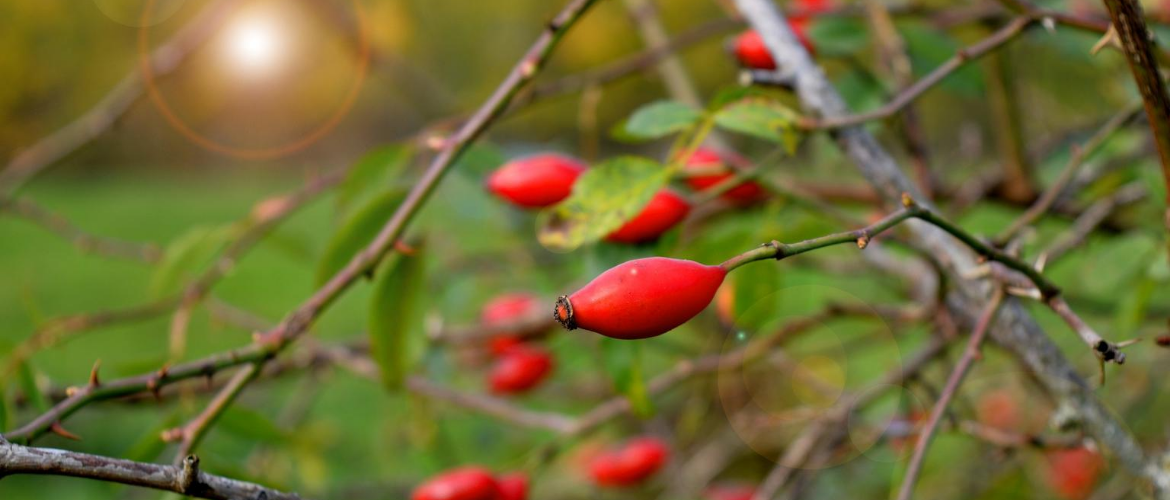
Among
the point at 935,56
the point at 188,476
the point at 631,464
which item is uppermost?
the point at 935,56

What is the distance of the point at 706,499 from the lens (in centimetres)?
157

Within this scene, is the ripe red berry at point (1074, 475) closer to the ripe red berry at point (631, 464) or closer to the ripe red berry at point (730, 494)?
the ripe red berry at point (730, 494)

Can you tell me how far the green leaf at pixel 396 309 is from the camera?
0.81 m

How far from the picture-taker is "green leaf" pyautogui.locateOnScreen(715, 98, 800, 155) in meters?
0.66

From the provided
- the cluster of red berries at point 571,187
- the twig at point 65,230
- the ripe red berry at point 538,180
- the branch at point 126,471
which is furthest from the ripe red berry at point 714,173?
the twig at point 65,230

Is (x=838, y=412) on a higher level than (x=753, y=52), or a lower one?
lower

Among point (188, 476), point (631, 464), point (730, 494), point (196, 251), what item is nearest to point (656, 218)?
point (188, 476)

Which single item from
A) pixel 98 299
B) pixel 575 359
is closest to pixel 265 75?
pixel 98 299

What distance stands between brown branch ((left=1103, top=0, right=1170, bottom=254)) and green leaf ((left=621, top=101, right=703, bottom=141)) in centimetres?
30

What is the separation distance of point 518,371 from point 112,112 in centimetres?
73

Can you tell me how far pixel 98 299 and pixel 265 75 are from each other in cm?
595

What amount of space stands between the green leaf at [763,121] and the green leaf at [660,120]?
1.0 inches

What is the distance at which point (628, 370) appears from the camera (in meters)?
0.79

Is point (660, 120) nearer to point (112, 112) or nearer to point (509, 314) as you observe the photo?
point (509, 314)
